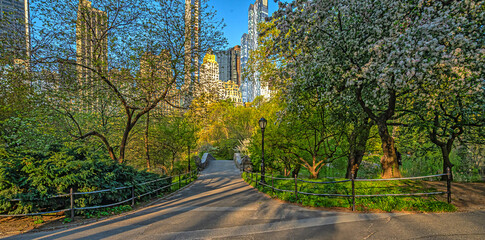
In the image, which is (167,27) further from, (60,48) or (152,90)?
(60,48)

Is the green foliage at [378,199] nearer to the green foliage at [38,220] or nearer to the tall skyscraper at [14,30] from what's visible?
the green foliage at [38,220]

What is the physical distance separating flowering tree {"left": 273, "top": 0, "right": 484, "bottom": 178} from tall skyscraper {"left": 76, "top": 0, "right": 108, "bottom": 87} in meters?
8.42

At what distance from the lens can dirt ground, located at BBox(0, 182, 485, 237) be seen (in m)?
6.05

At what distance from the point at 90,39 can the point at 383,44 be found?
40.3 ft

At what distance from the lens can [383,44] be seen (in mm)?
6004

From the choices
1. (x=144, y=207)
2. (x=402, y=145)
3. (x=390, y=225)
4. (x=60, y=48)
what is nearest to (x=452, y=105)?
(x=402, y=145)

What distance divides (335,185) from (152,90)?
935cm

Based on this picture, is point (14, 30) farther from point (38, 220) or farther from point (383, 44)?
point (383, 44)

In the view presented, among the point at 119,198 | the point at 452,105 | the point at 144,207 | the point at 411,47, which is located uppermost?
the point at 411,47

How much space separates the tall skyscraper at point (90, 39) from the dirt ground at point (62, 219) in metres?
6.40

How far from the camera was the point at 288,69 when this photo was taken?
9.22 meters

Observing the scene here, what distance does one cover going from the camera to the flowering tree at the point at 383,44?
5164mm

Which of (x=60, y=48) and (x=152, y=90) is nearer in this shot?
(x=60, y=48)

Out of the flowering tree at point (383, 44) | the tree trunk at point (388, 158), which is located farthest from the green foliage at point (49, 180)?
the tree trunk at point (388, 158)
